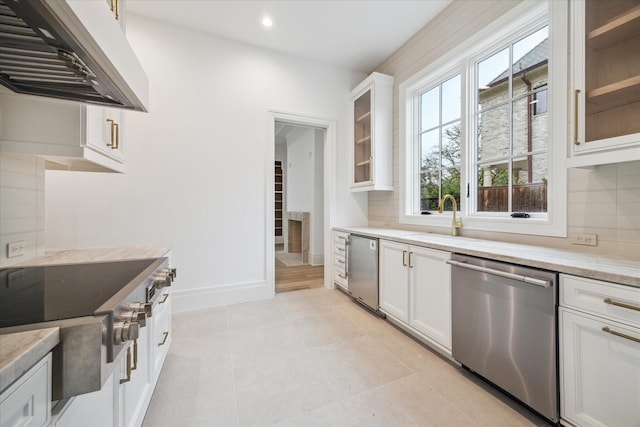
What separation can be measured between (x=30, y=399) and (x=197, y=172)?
267 cm

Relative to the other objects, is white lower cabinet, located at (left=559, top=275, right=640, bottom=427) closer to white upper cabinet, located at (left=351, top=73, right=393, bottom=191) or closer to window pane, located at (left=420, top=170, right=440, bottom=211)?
window pane, located at (left=420, top=170, right=440, bottom=211)

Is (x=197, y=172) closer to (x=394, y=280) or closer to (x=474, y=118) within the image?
(x=394, y=280)

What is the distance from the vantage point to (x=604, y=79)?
1.37 m

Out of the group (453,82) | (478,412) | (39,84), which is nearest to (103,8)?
(39,84)

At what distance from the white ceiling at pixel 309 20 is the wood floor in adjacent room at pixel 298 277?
3206mm

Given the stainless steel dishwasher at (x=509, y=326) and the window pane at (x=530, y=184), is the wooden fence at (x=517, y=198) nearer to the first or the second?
the window pane at (x=530, y=184)

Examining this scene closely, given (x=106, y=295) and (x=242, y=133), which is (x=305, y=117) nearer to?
(x=242, y=133)

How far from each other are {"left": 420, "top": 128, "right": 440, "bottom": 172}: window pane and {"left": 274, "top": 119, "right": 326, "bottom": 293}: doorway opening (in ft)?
5.92

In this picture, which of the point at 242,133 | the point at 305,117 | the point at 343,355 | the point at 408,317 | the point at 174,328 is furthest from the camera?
the point at 305,117

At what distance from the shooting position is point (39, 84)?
1.05 m

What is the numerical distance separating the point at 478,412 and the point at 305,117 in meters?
3.33

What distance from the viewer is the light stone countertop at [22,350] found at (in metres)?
0.45

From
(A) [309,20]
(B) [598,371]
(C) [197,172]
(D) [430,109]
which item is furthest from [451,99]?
(C) [197,172]

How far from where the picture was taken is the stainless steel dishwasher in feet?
4.16
